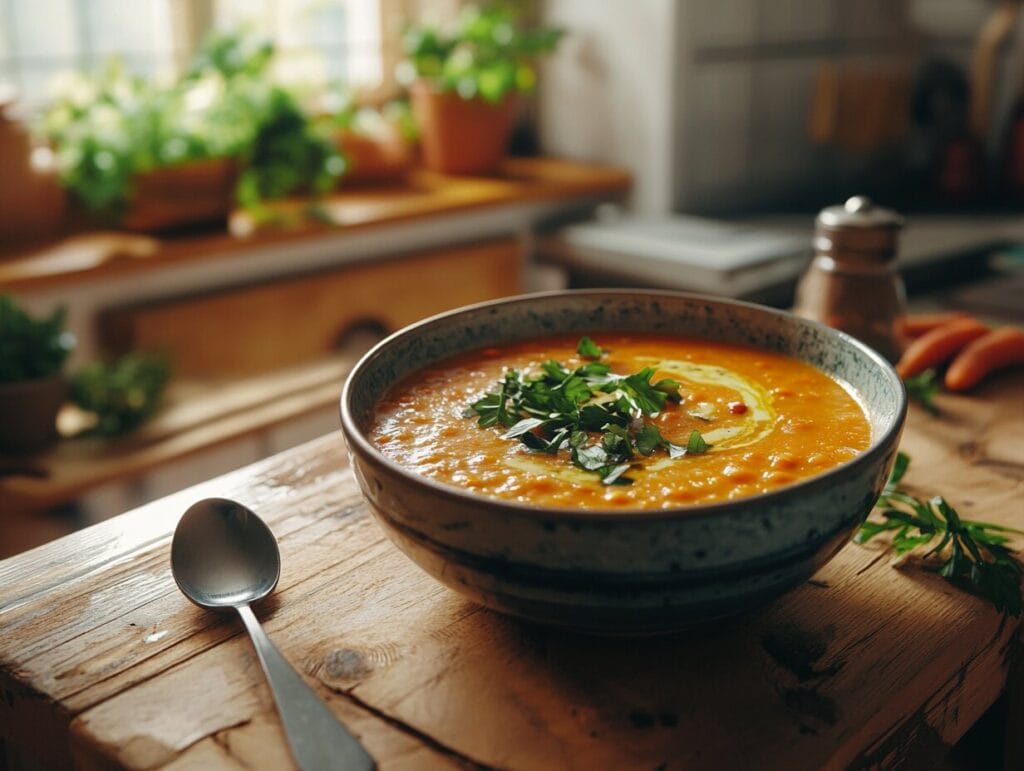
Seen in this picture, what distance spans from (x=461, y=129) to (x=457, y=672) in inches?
105

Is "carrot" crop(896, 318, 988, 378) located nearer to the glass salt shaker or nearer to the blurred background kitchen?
the glass salt shaker

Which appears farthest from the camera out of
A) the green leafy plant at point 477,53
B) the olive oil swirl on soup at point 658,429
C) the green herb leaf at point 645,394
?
the green leafy plant at point 477,53

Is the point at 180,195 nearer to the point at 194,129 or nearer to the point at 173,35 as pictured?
the point at 194,129

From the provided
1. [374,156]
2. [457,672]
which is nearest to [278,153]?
[374,156]

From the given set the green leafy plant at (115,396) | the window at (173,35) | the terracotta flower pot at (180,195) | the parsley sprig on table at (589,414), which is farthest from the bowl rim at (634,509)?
the window at (173,35)

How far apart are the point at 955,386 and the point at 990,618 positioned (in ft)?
1.83

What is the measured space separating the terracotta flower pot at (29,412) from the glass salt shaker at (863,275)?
147 cm

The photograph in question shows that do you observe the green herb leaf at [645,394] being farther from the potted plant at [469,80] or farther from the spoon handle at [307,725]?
the potted plant at [469,80]

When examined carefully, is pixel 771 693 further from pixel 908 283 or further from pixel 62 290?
pixel 908 283

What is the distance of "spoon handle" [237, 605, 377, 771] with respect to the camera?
2.23 feet

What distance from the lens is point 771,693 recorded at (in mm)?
755

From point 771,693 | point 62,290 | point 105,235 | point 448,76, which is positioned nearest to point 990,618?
point 771,693

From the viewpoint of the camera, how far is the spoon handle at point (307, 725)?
68 centimetres

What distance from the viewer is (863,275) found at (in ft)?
4.59
